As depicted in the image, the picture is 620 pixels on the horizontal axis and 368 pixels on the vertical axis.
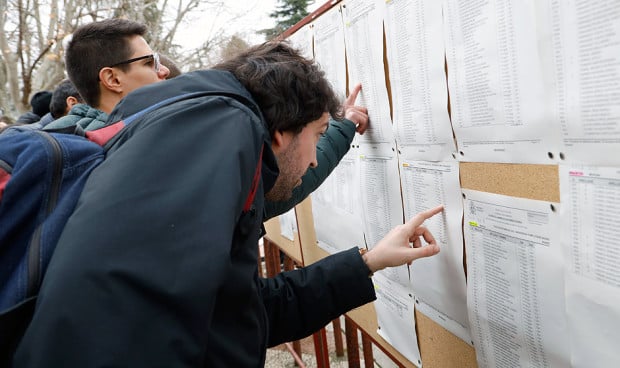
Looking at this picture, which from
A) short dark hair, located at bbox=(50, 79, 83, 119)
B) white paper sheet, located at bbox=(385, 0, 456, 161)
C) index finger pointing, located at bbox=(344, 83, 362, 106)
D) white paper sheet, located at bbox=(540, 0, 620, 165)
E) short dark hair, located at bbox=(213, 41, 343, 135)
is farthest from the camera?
short dark hair, located at bbox=(50, 79, 83, 119)

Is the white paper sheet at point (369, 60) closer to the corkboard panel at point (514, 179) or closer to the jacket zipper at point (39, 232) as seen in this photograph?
the corkboard panel at point (514, 179)

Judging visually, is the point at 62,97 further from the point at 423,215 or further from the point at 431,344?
the point at 431,344

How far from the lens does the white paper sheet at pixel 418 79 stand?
1253 mm

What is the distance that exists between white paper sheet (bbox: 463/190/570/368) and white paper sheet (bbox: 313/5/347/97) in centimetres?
95

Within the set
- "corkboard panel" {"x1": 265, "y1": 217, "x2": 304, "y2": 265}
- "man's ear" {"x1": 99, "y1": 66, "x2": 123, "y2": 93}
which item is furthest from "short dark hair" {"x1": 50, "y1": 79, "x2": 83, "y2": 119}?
"corkboard panel" {"x1": 265, "y1": 217, "x2": 304, "y2": 265}

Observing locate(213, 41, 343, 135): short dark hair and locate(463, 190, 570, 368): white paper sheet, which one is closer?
locate(463, 190, 570, 368): white paper sheet

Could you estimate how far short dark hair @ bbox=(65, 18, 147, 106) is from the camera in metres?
2.17

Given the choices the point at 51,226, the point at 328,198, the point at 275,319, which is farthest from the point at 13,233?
the point at 328,198

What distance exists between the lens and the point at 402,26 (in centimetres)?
140

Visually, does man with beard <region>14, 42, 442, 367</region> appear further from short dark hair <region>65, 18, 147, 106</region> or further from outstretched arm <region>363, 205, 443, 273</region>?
short dark hair <region>65, 18, 147, 106</region>

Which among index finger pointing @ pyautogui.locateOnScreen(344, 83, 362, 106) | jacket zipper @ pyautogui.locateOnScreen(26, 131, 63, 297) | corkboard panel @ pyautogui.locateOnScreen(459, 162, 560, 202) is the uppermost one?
index finger pointing @ pyautogui.locateOnScreen(344, 83, 362, 106)

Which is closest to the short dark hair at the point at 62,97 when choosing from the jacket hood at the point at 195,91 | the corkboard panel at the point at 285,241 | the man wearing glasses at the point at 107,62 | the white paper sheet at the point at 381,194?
the man wearing glasses at the point at 107,62

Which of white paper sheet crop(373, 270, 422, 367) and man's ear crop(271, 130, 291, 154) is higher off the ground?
man's ear crop(271, 130, 291, 154)

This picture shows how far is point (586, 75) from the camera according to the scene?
835mm
